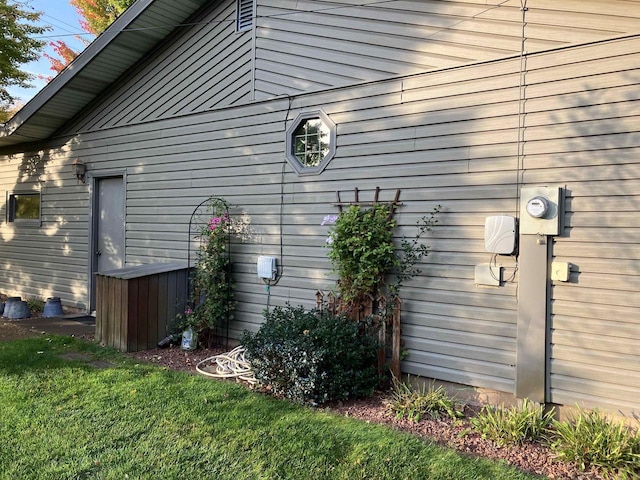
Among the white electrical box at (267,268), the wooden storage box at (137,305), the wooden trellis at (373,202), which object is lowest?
the wooden storage box at (137,305)

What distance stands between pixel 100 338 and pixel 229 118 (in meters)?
3.22

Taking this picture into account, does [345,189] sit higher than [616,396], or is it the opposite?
[345,189]

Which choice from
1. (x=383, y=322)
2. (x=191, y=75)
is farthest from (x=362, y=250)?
(x=191, y=75)

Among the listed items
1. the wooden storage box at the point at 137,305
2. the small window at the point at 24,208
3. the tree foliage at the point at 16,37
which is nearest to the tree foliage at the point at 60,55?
the tree foliage at the point at 16,37

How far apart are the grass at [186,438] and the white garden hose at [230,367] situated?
0.19 m

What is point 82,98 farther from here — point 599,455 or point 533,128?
point 599,455

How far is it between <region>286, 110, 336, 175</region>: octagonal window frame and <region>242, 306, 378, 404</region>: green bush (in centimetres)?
168

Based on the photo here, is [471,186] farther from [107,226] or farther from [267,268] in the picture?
[107,226]

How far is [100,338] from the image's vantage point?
5.87m

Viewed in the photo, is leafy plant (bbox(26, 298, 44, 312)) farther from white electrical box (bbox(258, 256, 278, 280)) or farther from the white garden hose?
white electrical box (bbox(258, 256, 278, 280))

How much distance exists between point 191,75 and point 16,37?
5532 millimetres

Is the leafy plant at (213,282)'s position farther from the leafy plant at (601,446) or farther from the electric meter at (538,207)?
the leafy plant at (601,446)

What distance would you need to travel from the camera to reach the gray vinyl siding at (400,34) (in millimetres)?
3727

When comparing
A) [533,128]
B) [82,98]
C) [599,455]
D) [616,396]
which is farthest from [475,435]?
[82,98]
